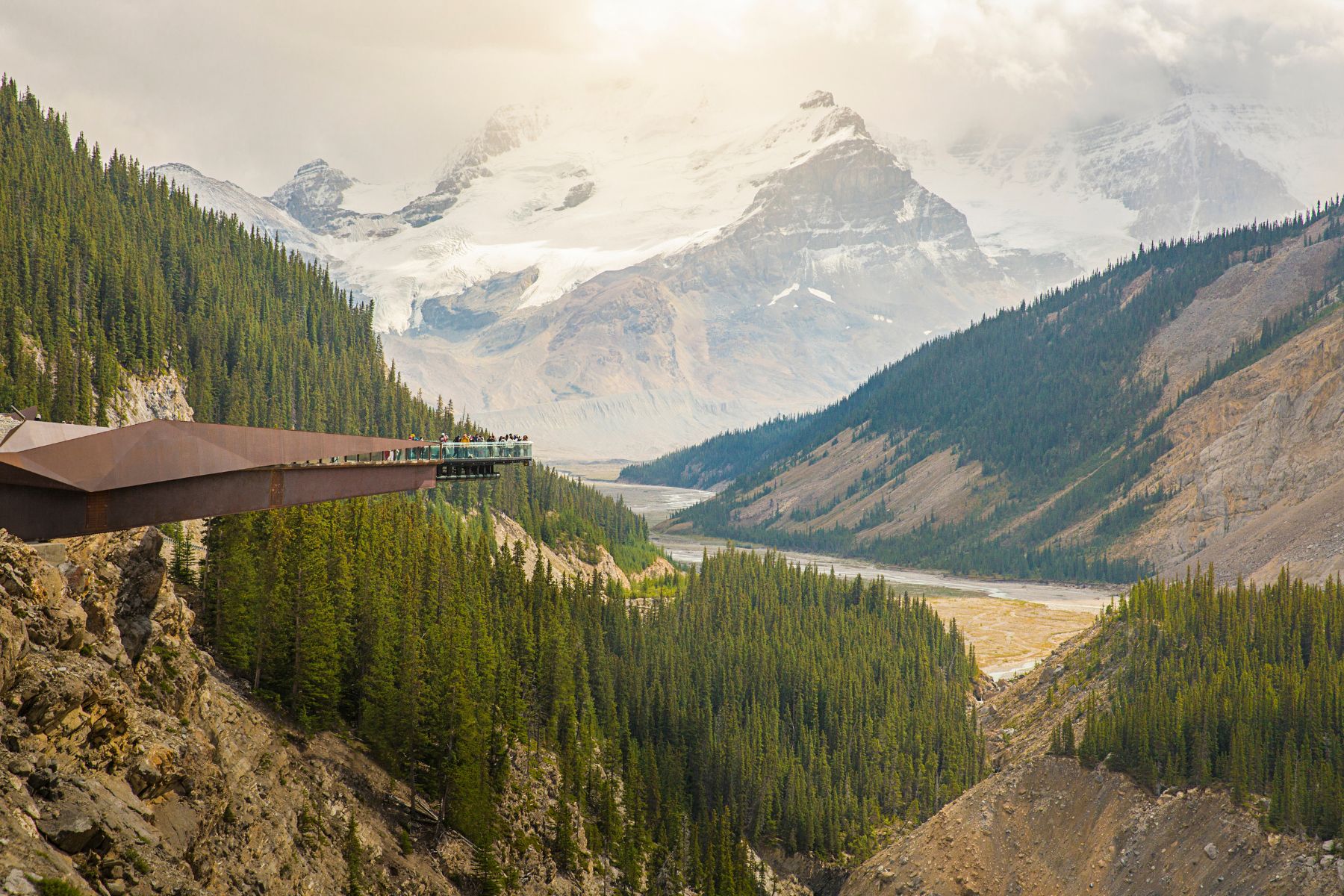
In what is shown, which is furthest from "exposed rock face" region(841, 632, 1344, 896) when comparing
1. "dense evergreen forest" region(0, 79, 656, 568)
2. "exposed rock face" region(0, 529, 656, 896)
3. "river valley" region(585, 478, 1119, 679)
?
"dense evergreen forest" region(0, 79, 656, 568)

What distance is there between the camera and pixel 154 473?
30656 millimetres

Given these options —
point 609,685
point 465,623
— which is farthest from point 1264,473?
point 465,623

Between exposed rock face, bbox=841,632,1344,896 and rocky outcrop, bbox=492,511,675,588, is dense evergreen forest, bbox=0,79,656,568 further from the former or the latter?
exposed rock face, bbox=841,632,1344,896

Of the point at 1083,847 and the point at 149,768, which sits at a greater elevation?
the point at 149,768

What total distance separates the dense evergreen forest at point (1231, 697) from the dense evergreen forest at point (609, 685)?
14.6 m

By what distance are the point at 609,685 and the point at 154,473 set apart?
53112 mm

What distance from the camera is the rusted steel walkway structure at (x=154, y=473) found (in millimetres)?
27781

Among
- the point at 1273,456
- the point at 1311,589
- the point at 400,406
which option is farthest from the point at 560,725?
the point at 1273,456

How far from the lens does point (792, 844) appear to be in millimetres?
74562

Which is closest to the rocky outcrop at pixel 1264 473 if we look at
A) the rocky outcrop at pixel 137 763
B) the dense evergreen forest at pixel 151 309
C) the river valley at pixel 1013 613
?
the river valley at pixel 1013 613

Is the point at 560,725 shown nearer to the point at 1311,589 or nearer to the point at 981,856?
the point at 981,856

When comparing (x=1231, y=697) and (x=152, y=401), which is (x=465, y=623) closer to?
(x=1231, y=697)

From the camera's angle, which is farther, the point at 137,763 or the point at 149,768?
the point at 149,768

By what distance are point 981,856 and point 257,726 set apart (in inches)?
1727
